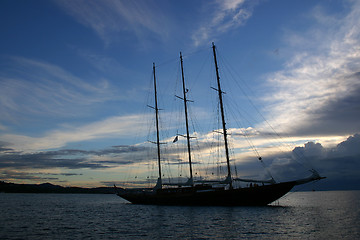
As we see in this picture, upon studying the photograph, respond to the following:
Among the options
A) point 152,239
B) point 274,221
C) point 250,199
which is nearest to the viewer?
point 152,239

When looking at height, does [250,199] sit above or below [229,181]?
below

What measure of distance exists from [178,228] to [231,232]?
23.0 ft

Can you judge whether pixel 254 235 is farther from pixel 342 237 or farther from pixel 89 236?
pixel 89 236

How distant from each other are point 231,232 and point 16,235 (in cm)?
2465

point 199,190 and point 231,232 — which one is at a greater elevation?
point 199,190

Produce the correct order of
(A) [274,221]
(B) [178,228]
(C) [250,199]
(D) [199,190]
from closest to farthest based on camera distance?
(B) [178,228], (A) [274,221], (C) [250,199], (D) [199,190]

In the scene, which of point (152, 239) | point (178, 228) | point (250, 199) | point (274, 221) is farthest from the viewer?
point (250, 199)

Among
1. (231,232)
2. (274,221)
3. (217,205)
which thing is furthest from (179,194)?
(231,232)

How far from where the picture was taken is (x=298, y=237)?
1107 inches

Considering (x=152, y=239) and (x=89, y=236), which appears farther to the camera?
(x=89, y=236)

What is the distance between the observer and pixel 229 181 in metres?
54.4

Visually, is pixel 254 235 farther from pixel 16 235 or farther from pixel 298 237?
pixel 16 235

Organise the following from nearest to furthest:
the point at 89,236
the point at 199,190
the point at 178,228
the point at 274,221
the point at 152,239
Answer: the point at 152,239
the point at 89,236
the point at 178,228
the point at 274,221
the point at 199,190

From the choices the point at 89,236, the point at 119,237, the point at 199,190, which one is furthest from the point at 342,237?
the point at 199,190
